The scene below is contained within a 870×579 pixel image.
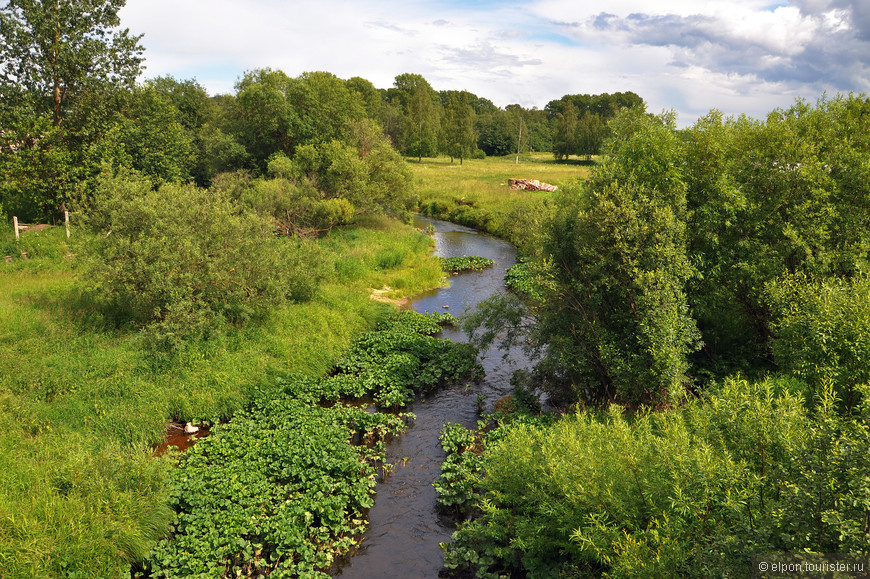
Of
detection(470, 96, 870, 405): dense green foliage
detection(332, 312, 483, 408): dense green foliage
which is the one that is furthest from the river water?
detection(470, 96, 870, 405): dense green foliage

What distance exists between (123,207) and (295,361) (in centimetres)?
892

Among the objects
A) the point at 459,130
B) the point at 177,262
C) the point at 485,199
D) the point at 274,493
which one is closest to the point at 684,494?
the point at 274,493

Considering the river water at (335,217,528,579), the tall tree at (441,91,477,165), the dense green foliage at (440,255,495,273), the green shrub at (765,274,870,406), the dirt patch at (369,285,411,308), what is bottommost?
the river water at (335,217,528,579)

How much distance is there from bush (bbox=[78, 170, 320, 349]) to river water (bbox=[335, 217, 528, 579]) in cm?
828

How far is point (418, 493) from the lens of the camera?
47.5ft

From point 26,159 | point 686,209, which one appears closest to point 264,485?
point 686,209

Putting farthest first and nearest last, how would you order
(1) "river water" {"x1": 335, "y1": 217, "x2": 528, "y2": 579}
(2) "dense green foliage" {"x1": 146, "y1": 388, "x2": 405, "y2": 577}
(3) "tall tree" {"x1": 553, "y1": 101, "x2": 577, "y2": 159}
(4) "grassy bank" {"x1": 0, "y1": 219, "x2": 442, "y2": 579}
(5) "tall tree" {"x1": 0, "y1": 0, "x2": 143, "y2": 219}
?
(3) "tall tree" {"x1": 553, "y1": 101, "x2": 577, "y2": 159} < (5) "tall tree" {"x1": 0, "y1": 0, "x2": 143, "y2": 219} < (1) "river water" {"x1": 335, "y1": 217, "x2": 528, "y2": 579} < (2) "dense green foliage" {"x1": 146, "y1": 388, "x2": 405, "y2": 577} < (4) "grassy bank" {"x1": 0, "y1": 219, "x2": 442, "y2": 579}

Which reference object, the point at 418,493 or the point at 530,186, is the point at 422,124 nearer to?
the point at 530,186

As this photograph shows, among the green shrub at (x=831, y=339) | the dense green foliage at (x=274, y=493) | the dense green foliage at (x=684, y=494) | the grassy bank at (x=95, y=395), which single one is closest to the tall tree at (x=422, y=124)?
the grassy bank at (x=95, y=395)

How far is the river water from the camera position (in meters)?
12.0

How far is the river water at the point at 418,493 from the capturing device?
39.4ft

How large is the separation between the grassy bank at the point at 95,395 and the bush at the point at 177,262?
0.92 m

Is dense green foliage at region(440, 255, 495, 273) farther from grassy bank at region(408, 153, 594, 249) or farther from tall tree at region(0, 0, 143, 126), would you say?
tall tree at region(0, 0, 143, 126)

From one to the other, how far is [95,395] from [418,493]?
10303mm
